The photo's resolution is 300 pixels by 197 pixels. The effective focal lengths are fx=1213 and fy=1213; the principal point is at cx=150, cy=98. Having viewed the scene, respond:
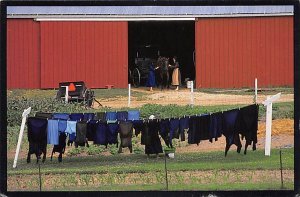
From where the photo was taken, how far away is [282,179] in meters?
20.0

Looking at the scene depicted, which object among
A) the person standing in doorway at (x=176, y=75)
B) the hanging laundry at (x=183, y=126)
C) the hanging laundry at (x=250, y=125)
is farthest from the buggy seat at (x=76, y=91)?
the hanging laundry at (x=250, y=125)

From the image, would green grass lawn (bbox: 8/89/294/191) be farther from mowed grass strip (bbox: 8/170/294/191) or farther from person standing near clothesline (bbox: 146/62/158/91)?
person standing near clothesline (bbox: 146/62/158/91)

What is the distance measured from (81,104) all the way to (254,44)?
3180 millimetres

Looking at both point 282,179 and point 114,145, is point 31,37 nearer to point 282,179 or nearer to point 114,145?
point 114,145

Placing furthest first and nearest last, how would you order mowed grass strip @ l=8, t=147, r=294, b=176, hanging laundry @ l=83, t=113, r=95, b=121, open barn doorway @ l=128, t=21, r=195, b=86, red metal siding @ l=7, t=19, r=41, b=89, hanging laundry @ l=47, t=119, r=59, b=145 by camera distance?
hanging laundry @ l=83, t=113, r=95, b=121 → hanging laundry @ l=47, t=119, r=59, b=145 → open barn doorway @ l=128, t=21, r=195, b=86 → mowed grass strip @ l=8, t=147, r=294, b=176 → red metal siding @ l=7, t=19, r=41, b=89

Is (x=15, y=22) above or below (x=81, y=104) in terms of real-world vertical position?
above

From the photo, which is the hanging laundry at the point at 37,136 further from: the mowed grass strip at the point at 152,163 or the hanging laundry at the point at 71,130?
the hanging laundry at the point at 71,130

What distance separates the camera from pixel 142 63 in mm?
20844

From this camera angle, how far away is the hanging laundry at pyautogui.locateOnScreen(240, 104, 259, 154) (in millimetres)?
20469

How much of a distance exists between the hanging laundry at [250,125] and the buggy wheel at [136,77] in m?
1.90

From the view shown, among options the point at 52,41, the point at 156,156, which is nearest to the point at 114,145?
the point at 156,156

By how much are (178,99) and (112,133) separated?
128 cm

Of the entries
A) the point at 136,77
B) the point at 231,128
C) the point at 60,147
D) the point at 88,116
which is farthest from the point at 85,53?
the point at 231,128

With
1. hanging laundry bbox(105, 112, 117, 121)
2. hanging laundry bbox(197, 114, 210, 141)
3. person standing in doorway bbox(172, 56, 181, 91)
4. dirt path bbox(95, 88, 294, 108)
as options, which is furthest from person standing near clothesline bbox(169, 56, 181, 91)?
hanging laundry bbox(105, 112, 117, 121)
